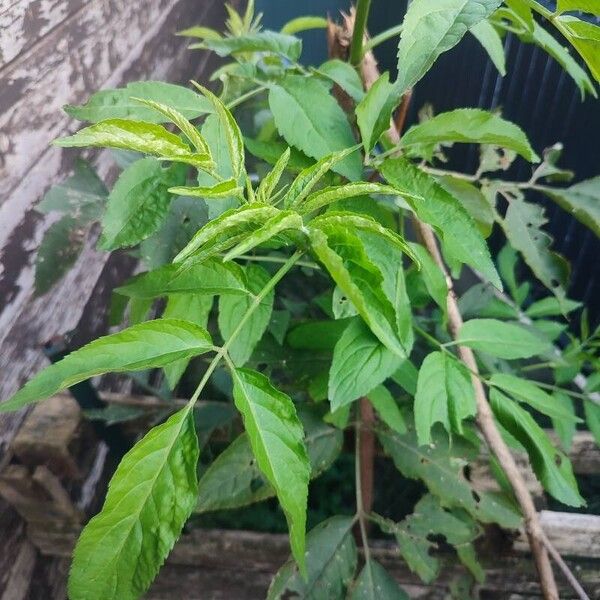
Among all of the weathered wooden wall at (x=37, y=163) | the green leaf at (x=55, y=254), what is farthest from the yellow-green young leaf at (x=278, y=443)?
the weathered wooden wall at (x=37, y=163)

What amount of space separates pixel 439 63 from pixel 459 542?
166 centimetres

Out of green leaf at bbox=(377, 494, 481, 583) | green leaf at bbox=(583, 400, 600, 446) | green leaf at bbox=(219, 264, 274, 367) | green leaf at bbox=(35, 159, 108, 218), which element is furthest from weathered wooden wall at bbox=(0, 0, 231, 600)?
green leaf at bbox=(583, 400, 600, 446)

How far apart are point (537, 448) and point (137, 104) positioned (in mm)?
572

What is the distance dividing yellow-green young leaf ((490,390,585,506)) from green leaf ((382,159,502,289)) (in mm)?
216

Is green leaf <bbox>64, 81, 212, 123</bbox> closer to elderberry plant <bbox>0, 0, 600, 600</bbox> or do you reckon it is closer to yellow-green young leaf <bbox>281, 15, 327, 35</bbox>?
elderberry plant <bbox>0, 0, 600, 600</bbox>

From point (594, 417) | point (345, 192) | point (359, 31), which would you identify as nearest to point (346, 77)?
point (359, 31)

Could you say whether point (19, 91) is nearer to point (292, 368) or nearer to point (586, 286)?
point (292, 368)

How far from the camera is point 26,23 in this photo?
30.4 inches

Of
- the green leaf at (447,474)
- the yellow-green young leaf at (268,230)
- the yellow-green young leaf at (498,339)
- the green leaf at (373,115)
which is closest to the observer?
the yellow-green young leaf at (268,230)

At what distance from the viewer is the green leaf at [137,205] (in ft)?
1.70

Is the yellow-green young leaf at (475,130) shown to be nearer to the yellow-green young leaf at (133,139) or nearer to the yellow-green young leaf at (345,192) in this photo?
the yellow-green young leaf at (345,192)

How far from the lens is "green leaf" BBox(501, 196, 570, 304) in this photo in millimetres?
679

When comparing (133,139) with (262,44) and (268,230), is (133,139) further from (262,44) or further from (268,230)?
(262,44)

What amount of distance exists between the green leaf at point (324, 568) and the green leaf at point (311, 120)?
0.56 metres
